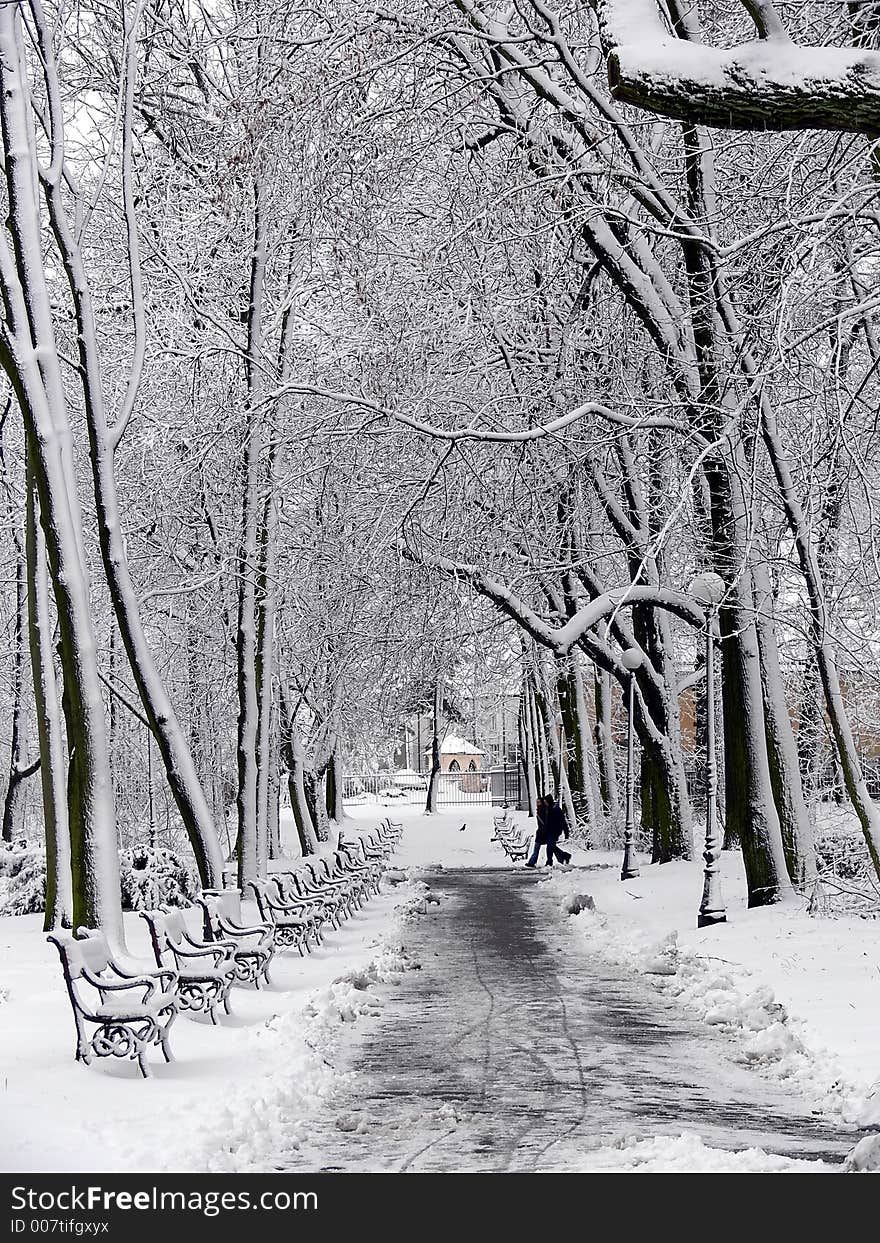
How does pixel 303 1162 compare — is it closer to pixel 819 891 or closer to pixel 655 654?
pixel 819 891

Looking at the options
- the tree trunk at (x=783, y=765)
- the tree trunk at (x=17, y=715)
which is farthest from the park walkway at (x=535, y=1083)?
the tree trunk at (x=17, y=715)

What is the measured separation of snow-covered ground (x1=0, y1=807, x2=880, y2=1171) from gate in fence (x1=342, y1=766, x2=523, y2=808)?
57.7 m

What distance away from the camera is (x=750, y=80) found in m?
7.78

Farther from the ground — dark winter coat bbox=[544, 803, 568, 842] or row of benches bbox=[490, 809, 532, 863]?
dark winter coat bbox=[544, 803, 568, 842]

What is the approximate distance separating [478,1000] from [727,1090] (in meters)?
4.58

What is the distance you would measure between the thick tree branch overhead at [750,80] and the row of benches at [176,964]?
6.51 meters

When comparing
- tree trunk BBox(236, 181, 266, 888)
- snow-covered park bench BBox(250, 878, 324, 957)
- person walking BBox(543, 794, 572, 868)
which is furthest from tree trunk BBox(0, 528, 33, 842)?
snow-covered park bench BBox(250, 878, 324, 957)

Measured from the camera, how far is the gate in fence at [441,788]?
82188 millimetres

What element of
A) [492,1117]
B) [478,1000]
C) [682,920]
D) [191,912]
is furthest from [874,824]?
[191,912]

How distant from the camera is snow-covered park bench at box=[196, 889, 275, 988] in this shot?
13625mm

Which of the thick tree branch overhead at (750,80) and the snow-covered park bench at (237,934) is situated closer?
the thick tree branch overhead at (750,80)

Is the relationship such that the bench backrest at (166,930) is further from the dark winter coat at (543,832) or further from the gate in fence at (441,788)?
the gate in fence at (441,788)

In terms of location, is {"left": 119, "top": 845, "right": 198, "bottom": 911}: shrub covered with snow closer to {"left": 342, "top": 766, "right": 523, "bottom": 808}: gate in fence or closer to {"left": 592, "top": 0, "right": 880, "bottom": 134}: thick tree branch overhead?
{"left": 592, "top": 0, "right": 880, "bottom": 134}: thick tree branch overhead

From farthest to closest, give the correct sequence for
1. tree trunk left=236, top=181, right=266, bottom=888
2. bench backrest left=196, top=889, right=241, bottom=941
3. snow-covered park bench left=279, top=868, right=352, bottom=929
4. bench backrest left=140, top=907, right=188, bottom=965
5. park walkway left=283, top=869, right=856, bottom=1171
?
1. tree trunk left=236, top=181, right=266, bottom=888
2. snow-covered park bench left=279, top=868, right=352, bottom=929
3. bench backrest left=196, top=889, right=241, bottom=941
4. bench backrest left=140, top=907, right=188, bottom=965
5. park walkway left=283, top=869, right=856, bottom=1171
